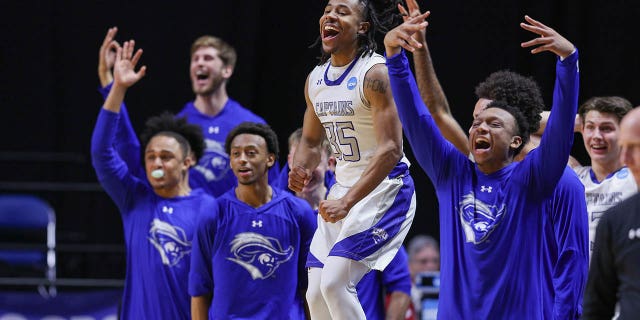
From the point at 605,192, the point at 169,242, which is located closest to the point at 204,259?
the point at 169,242

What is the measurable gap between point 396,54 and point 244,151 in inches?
60.8

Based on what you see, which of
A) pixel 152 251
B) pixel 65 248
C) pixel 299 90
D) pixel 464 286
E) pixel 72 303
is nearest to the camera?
pixel 464 286

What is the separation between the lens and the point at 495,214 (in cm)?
448

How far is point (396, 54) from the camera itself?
4574 mm

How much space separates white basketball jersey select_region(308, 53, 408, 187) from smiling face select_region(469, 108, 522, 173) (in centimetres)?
53

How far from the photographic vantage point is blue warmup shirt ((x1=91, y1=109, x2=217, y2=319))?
20.6 ft

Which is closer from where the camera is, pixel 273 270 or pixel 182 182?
pixel 273 270

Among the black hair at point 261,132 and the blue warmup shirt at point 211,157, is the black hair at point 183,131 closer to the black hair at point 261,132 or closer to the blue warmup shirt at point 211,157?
the blue warmup shirt at point 211,157

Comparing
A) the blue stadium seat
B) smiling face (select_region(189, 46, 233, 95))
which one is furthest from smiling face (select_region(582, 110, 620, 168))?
the blue stadium seat

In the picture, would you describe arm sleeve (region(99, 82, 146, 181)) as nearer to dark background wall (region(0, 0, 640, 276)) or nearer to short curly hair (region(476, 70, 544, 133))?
dark background wall (region(0, 0, 640, 276))

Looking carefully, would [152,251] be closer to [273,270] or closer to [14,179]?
[273,270]

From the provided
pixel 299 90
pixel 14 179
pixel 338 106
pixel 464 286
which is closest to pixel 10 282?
pixel 14 179

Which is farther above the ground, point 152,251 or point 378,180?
point 378,180

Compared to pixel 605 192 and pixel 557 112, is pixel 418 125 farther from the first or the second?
pixel 605 192
